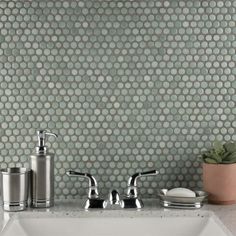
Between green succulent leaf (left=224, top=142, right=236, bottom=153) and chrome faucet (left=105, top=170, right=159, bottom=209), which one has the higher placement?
green succulent leaf (left=224, top=142, right=236, bottom=153)

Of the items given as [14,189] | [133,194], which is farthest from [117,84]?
[14,189]

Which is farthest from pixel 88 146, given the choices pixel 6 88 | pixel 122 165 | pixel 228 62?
pixel 228 62

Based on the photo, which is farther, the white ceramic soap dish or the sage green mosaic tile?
the sage green mosaic tile

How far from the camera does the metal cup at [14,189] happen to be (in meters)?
1.67

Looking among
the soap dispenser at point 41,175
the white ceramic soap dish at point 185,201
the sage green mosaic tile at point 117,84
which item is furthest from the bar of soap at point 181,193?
the soap dispenser at point 41,175

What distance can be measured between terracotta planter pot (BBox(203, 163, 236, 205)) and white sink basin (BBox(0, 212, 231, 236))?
112 mm

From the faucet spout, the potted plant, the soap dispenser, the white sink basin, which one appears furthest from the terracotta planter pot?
the soap dispenser

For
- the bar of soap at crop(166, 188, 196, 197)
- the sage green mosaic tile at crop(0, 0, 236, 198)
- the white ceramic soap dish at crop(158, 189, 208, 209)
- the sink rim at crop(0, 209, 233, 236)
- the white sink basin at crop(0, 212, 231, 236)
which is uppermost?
the sage green mosaic tile at crop(0, 0, 236, 198)

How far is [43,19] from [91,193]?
1.79ft

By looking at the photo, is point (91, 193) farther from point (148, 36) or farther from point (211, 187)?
point (148, 36)

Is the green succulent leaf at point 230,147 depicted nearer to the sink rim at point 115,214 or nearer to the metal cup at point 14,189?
the sink rim at point 115,214

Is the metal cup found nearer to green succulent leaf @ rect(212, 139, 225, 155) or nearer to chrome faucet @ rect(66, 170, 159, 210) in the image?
chrome faucet @ rect(66, 170, 159, 210)

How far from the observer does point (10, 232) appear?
156 centimetres

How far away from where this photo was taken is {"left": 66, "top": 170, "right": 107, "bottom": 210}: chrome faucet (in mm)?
1725
